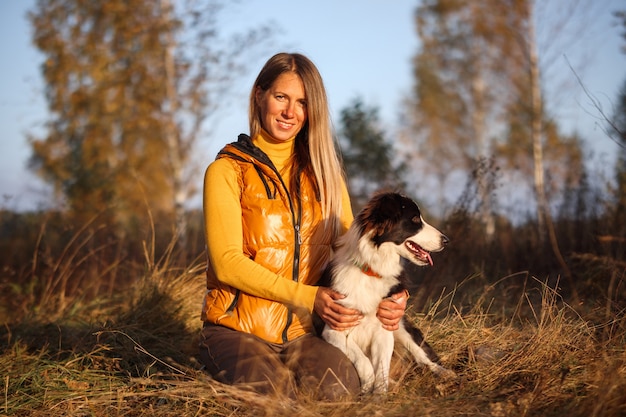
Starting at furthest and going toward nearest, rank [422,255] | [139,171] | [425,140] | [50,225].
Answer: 1. [425,140]
2. [139,171]
3. [50,225]
4. [422,255]

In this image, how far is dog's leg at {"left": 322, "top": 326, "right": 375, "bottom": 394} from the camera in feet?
10.3

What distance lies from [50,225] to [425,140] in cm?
1522

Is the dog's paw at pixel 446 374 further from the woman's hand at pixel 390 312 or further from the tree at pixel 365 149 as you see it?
the tree at pixel 365 149

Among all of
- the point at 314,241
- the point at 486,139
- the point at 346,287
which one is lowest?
the point at 346,287

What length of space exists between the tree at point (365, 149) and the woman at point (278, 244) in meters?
7.90

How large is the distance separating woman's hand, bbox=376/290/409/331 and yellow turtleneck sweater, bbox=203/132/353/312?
438mm

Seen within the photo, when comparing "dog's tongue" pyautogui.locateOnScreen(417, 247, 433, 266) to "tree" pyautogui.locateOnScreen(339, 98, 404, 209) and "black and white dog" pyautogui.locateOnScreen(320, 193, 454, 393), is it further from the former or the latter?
"tree" pyautogui.locateOnScreen(339, 98, 404, 209)

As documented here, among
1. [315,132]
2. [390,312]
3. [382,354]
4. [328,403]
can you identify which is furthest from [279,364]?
[315,132]

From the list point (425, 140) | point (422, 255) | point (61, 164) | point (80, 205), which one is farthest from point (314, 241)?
point (425, 140)

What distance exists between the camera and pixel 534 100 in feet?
41.9

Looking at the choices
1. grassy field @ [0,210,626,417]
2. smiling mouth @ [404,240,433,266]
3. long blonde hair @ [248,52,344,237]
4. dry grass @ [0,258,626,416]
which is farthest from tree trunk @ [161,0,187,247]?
smiling mouth @ [404,240,433,266]

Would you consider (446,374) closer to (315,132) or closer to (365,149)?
(315,132)

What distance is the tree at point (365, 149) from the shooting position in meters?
11.7

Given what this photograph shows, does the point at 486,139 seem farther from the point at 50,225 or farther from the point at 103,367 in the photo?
the point at 103,367
